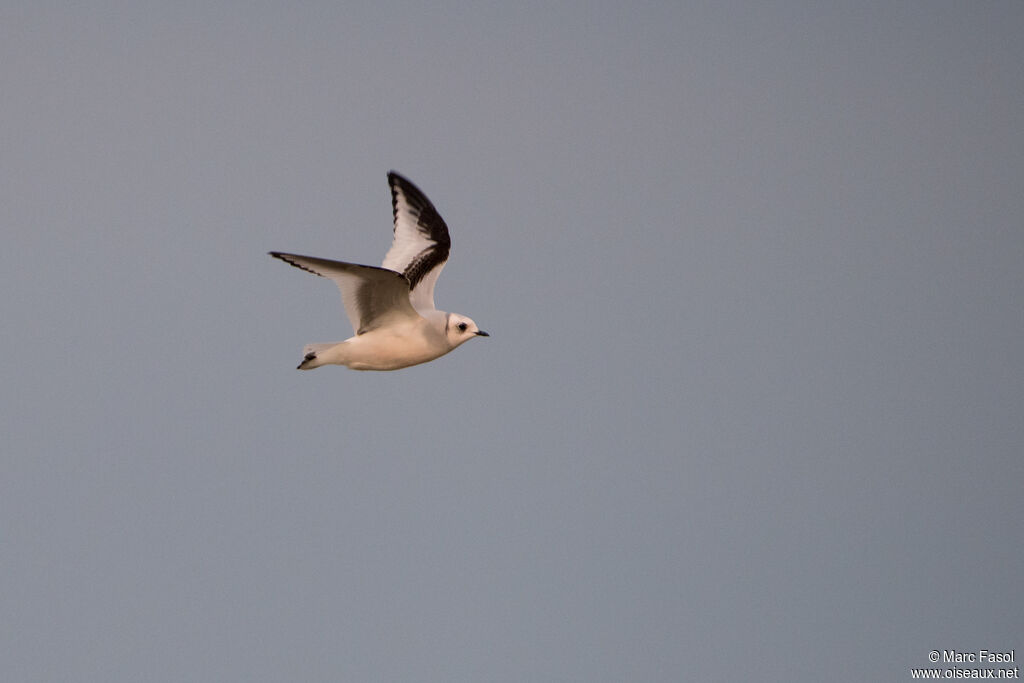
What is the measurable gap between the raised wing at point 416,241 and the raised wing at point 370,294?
0.93m

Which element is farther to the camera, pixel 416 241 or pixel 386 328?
pixel 416 241

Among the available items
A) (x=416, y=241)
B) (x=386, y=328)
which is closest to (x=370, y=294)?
(x=386, y=328)

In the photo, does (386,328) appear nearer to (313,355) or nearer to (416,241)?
(313,355)

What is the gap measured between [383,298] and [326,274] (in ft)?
2.52

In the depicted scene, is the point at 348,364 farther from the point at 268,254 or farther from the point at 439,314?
the point at 268,254

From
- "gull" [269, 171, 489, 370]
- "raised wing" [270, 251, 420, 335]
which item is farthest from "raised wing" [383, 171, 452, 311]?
"raised wing" [270, 251, 420, 335]

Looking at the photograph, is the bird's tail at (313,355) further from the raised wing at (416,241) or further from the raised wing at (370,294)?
the raised wing at (416,241)

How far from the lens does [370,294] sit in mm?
A: 13422

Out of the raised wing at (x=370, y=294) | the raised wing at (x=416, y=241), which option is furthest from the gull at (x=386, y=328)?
the raised wing at (x=416, y=241)

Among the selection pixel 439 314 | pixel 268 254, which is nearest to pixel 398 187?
pixel 439 314

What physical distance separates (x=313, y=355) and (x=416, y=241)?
8.19 feet

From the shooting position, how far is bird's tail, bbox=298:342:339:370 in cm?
1370

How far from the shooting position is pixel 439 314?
46.0 feet

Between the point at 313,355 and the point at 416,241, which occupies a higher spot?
the point at 416,241
